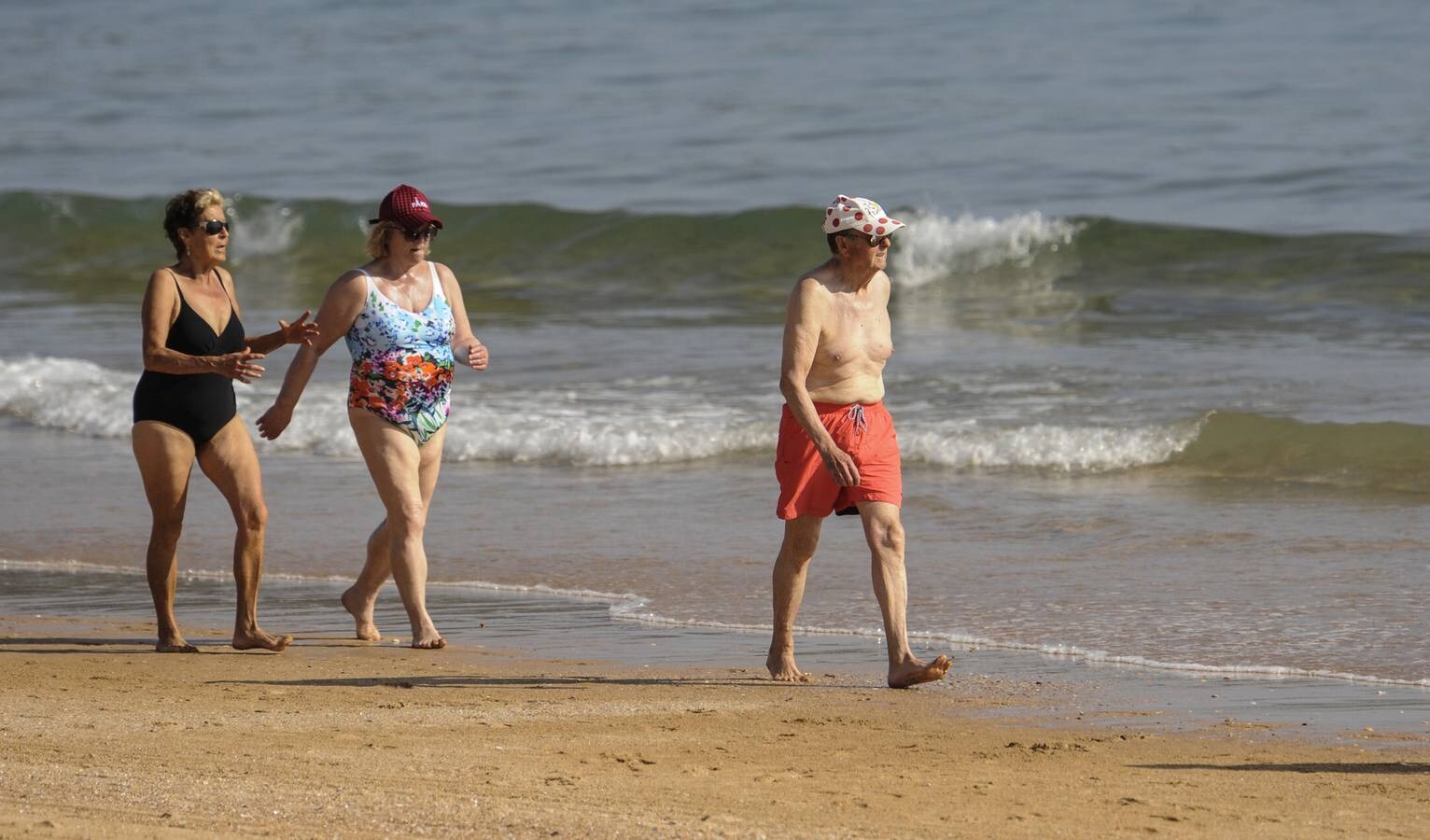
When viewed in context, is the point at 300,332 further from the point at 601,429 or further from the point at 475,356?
the point at 601,429

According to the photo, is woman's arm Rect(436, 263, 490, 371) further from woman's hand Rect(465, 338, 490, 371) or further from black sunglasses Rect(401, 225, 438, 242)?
black sunglasses Rect(401, 225, 438, 242)

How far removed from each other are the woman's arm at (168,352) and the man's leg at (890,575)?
6.45 feet

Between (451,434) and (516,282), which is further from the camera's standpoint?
(516,282)

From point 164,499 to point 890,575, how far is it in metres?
2.42

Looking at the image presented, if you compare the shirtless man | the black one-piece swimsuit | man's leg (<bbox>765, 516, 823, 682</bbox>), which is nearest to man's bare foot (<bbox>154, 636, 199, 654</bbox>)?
the black one-piece swimsuit

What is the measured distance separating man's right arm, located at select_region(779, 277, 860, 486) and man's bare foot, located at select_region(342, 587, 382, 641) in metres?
1.91

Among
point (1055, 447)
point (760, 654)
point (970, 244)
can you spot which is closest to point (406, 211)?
point (760, 654)

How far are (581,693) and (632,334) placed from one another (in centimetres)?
1091

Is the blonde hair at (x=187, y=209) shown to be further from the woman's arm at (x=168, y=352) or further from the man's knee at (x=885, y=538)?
the man's knee at (x=885, y=538)

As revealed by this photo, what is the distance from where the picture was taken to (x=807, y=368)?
20.2 feet

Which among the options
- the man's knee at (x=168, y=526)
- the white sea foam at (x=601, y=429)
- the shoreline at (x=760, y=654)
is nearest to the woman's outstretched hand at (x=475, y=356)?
the shoreline at (x=760, y=654)

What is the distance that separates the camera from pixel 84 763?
4926 mm

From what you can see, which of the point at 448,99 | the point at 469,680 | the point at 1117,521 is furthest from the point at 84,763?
the point at 448,99

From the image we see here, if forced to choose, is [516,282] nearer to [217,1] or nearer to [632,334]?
[632,334]
